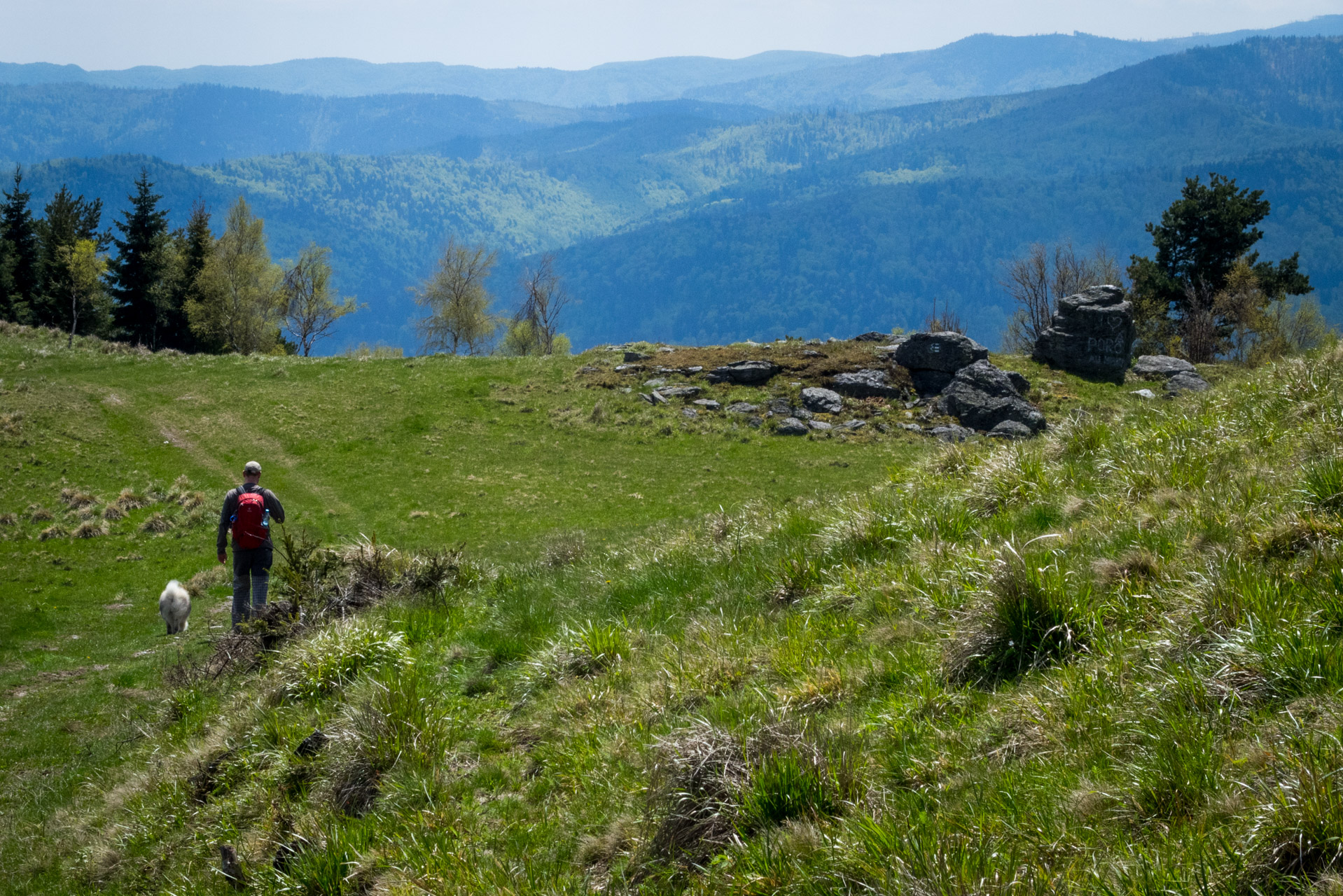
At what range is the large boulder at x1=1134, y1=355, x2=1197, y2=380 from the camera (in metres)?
38.9

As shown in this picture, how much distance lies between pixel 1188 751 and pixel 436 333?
280ft

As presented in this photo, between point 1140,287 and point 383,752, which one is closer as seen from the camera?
point 383,752

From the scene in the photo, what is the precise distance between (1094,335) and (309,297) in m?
75.7

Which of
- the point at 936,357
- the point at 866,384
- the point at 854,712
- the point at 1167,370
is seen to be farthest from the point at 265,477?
the point at 1167,370

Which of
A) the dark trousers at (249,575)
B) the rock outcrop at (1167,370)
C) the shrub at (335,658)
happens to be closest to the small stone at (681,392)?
the rock outcrop at (1167,370)

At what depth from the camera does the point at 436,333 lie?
3268 inches

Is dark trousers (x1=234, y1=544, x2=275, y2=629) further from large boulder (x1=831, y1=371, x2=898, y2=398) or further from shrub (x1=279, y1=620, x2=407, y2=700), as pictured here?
large boulder (x1=831, y1=371, x2=898, y2=398)

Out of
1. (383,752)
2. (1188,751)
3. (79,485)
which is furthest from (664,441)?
(1188,751)

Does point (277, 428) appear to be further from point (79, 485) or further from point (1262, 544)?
point (1262, 544)

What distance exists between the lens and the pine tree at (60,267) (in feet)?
198

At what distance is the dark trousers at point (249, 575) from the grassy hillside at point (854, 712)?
13.1 ft


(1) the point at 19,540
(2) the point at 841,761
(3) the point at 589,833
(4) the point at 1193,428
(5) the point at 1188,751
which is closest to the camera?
(5) the point at 1188,751

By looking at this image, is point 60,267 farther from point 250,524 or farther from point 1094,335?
point 1094,335

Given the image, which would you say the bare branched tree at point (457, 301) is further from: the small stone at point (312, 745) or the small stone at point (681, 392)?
the small stone at point (312, 745)
